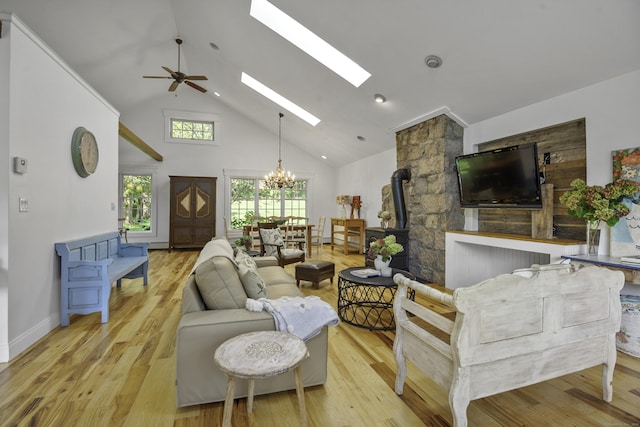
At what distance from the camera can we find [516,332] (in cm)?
148

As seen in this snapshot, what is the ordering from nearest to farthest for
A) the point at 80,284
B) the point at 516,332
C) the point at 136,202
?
1. the point at 516,332
2. the point at 80,284
3. the point at 136,202

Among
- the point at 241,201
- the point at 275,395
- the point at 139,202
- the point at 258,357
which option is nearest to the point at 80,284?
the point at 275,395

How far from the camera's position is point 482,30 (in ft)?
9.00

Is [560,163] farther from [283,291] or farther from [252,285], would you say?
[252,285]

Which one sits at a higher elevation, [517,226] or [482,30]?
[482,30]

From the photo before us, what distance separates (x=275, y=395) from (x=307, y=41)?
4.32 m

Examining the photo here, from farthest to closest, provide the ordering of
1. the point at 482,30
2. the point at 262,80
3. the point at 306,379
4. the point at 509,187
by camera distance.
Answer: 1. the point at 262,80
2. the point at 509,187
3. the point at 482,30
4. the point at 306,379

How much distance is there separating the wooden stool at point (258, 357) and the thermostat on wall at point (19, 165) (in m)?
2.30

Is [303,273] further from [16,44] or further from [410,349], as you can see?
[16,44]

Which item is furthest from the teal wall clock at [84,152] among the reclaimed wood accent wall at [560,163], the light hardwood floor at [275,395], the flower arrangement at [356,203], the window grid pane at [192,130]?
the flower arrangement at [356,203]

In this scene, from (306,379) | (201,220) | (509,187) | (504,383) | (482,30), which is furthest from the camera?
(201,220)

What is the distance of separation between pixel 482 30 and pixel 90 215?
15.5ft

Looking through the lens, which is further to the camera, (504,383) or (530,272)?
(530,272)

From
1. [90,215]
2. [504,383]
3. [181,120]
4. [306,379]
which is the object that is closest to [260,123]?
[181,120]
